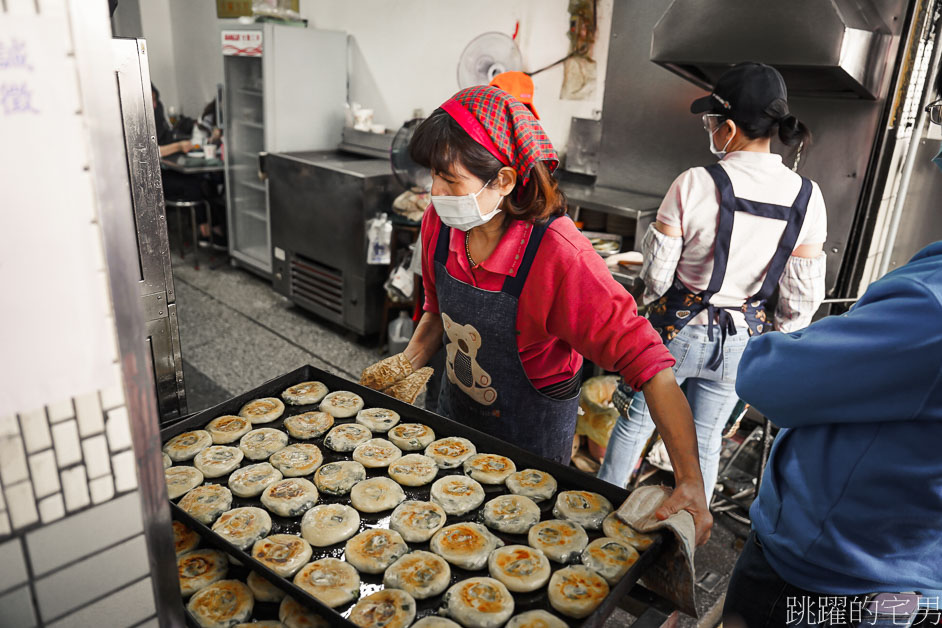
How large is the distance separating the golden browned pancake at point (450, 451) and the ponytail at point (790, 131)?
60.7 inches

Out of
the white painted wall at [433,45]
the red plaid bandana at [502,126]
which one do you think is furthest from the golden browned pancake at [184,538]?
the white painted wall at [433,45]

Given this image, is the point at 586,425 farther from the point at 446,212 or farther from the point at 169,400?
the point at 169,400

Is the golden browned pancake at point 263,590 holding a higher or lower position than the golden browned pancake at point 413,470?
lower

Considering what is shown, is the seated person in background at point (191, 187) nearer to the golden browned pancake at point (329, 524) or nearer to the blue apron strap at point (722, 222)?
the blue apron strap at point (722, 222)

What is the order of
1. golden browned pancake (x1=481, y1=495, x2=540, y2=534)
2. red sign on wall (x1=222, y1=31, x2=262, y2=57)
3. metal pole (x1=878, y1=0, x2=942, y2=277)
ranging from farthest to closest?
red sign on wall (x1=222, y1=31, x2=262, y2=57) < metal pole (x1=878, y1=0, x2=942, y2=277) < golden browned pancake (x1=481, y1=495, x2=540, y2=534)

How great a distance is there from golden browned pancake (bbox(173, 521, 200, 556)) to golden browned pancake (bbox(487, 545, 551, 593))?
57cm

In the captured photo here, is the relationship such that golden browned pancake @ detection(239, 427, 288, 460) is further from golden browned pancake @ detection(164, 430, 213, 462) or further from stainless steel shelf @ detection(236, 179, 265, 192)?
stainless steel shelf @ detection(236, 179, 265, 192)

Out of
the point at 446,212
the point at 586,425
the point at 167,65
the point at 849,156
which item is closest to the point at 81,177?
the point at 446,212

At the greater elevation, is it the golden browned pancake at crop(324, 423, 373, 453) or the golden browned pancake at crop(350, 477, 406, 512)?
the golden browned pancake at crop(324, 423, 373, 453)

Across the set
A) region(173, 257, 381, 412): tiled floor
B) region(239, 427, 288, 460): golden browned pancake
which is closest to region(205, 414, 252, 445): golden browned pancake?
region(239, 427, 288, 460): golden browned pancake

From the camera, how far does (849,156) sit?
9.52 ft

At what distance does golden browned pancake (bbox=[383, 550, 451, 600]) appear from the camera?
3.64ft

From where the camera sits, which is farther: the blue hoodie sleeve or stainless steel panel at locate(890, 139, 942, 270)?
stainless steel panel at locate(890, 139, 942, 270)

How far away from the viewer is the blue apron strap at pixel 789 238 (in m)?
2.12
